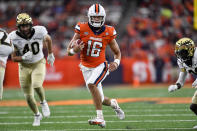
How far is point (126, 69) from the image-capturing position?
16.0m

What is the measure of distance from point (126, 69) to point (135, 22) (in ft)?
11.0

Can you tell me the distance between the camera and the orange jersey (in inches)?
236

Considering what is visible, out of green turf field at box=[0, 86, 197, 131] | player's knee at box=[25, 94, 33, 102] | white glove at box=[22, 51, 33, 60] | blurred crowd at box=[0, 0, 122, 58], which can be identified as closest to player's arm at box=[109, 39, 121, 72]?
green turf field at box=[0, 86, 197, 131]

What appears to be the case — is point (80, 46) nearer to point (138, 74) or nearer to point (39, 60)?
point (39, 60)

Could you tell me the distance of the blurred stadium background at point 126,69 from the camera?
727cm

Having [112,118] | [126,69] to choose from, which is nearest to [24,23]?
[112,118]

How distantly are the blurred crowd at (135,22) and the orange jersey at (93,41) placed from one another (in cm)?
1059

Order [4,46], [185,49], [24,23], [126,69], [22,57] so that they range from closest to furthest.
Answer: [185,49] < [4,46] < [24,23] < [22,57] < [126,69]

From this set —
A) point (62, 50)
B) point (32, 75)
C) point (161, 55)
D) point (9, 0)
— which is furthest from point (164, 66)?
point (32, 75)

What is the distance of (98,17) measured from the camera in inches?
236

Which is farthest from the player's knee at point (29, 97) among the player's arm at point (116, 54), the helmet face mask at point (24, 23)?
the player's arm at point (116, 54)

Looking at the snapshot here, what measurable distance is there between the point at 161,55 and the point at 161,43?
1.36 metres

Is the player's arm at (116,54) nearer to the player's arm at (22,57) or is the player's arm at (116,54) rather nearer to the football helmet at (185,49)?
the football helmet at (185,49)

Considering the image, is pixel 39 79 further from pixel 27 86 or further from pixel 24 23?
pixel 24 23
